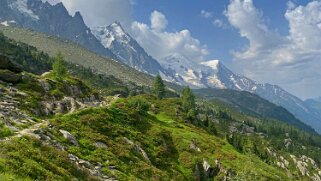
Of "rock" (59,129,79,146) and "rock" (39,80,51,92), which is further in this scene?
"rock" (39,80,51,92)

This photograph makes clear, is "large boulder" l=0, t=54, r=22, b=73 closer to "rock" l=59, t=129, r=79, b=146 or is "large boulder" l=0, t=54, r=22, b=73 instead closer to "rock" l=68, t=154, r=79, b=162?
"rock" l=59, t=129, r=79, b=146

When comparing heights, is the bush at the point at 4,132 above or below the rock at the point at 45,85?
below

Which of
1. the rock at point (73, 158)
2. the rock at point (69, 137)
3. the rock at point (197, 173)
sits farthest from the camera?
the rock at point (197, 173)

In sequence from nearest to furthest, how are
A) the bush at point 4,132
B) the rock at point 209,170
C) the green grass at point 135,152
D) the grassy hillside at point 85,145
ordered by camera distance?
1. the grassy hillside at point 85,145
2. the bush at point 4,132
3. the green grass at point 135,152
4. the rock at point 209,170

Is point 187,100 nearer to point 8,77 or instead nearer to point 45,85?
point 45,85

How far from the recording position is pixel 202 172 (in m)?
65.8

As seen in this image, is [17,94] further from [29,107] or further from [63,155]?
[63,155]

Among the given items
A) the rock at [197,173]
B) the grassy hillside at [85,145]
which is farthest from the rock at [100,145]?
the rock at [197,173]

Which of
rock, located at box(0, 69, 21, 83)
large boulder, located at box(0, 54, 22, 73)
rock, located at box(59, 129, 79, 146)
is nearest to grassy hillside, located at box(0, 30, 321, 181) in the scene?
rock, located at box(59, 129, 79, 146)

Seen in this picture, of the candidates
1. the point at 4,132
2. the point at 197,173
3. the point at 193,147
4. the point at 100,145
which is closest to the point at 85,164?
the point at 4,132

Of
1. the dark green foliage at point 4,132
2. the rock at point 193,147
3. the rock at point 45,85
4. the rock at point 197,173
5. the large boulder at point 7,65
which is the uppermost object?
the large boulder at point 7,65

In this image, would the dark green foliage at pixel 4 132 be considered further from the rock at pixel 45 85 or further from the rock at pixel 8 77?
the rock at pixel 45 85

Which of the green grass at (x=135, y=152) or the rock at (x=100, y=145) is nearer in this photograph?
the green grass at (x=135, y=152)

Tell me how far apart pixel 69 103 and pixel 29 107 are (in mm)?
16866
